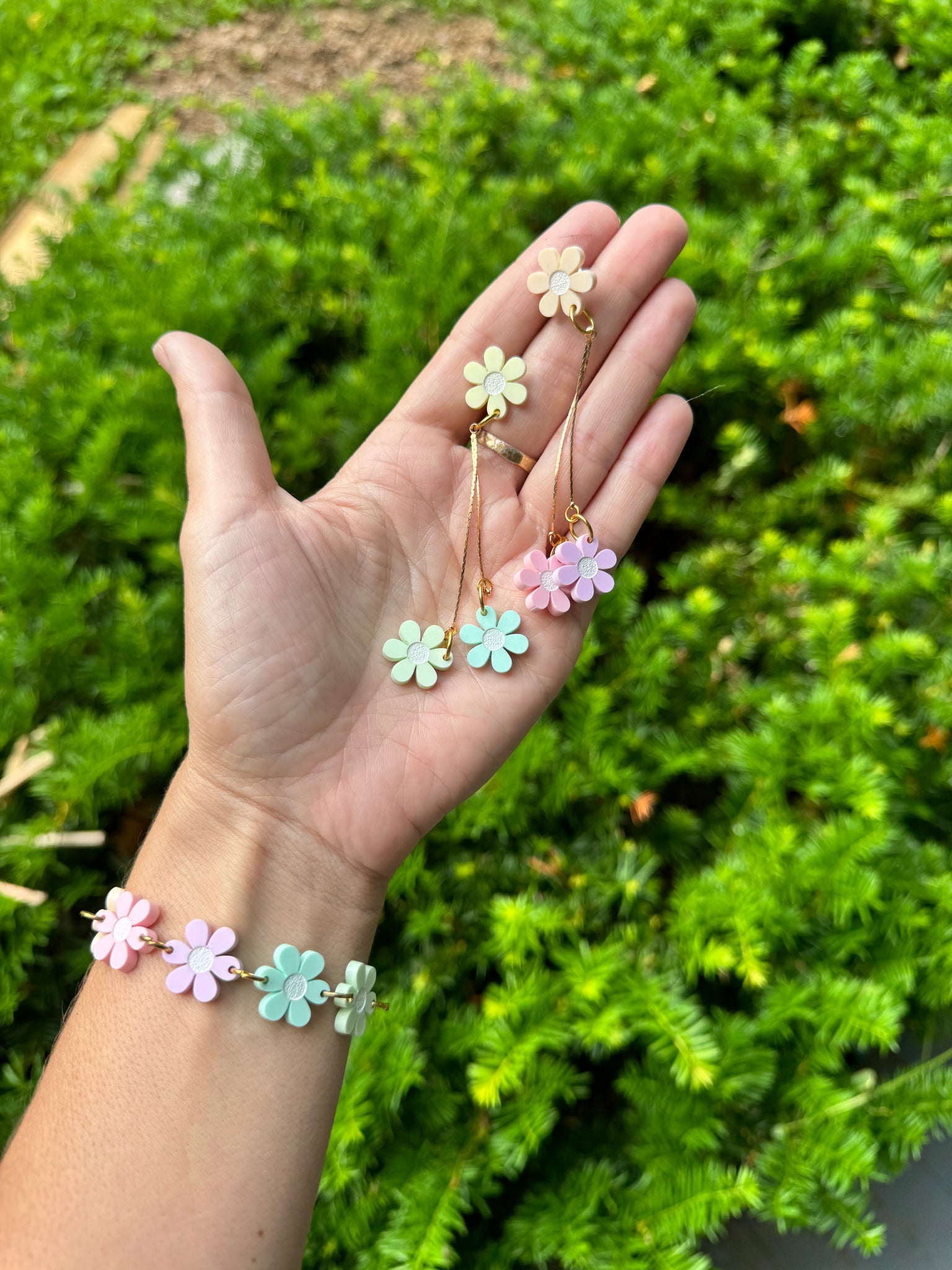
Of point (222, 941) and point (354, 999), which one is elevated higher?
point (222, 941)

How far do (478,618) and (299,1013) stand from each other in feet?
2.80

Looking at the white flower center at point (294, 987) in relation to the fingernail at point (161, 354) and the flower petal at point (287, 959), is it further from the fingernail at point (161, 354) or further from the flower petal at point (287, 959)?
the fingernail at point (161, 354)

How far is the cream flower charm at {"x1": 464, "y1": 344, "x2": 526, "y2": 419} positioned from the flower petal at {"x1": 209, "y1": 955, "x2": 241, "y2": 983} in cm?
129

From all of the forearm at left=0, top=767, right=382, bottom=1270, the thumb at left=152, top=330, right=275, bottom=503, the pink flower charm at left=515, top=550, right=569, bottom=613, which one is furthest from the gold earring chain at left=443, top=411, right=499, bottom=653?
the forearm at left=0, top=767, right=382, bottom=1270

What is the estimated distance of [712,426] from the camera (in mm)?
2592

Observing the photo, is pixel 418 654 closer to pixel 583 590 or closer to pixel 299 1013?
pixel 583 590

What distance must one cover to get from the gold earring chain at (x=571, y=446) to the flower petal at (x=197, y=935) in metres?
1.11

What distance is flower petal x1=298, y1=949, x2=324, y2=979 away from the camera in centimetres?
153

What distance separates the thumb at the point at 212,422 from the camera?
159 centimetres

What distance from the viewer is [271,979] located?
1500mm

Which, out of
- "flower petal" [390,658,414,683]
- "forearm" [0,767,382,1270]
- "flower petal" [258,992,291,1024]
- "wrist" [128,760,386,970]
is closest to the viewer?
"forearm" [0,767,382,1270]

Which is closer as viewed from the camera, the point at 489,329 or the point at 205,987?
the point at 205,987

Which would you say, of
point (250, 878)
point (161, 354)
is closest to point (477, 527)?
point (161, 354)

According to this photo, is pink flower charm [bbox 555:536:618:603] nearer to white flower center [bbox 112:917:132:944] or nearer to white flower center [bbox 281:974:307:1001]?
white flower center [bbox 281:974:307:1001]
